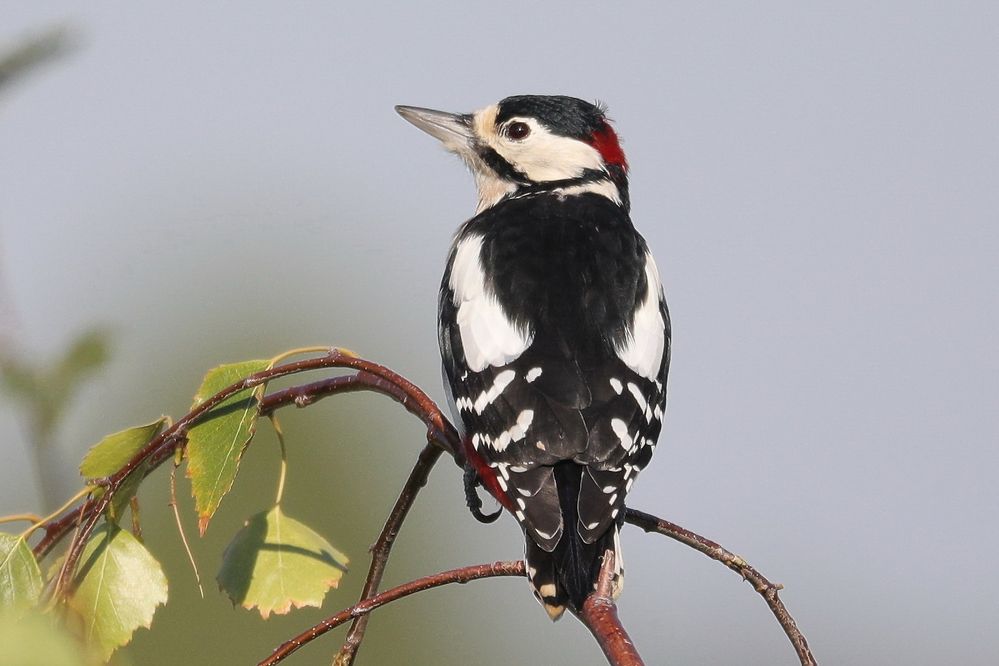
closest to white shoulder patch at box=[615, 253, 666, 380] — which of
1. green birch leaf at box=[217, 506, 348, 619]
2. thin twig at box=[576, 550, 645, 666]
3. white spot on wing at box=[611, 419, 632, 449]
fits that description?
white spot on wing at box=[611, 419, 632, 449]

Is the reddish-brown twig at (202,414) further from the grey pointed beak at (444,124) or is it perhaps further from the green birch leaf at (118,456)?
the grey pointed beak at (444,124)

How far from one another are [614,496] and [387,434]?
5.42 meters

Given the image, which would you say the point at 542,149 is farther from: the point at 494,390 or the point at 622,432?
the point at 622,432

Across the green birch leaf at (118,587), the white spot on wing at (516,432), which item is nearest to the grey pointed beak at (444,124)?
the white spot on wing at (516,432)

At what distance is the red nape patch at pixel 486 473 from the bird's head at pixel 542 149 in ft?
3.79

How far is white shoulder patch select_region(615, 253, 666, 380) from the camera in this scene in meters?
2.45

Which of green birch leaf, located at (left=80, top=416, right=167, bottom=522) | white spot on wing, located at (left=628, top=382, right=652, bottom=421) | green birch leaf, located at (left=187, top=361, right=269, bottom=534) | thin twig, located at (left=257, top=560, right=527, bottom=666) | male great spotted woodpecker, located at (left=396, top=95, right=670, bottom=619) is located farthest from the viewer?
white spot on wing, located at (left=628, top=382, right=652, bottom=421)

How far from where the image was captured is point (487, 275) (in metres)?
2.61

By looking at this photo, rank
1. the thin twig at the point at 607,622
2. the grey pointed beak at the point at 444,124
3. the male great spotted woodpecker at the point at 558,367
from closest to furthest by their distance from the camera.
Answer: the thin twig at the point at 607,622 → the male great spotted woodpecker at the point at 558,367 → the grey pointed beak at the point at 444,124

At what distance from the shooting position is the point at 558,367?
235 cm

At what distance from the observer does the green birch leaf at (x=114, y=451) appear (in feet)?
6.10

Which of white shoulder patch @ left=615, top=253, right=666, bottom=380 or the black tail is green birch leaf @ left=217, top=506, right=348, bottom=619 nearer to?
the black tail

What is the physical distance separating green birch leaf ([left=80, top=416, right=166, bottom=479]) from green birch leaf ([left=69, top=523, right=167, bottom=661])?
91mm

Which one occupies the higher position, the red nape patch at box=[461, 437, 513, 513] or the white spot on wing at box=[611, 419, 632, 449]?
the white spot on wing at box=[611, 419, 632, 449]
